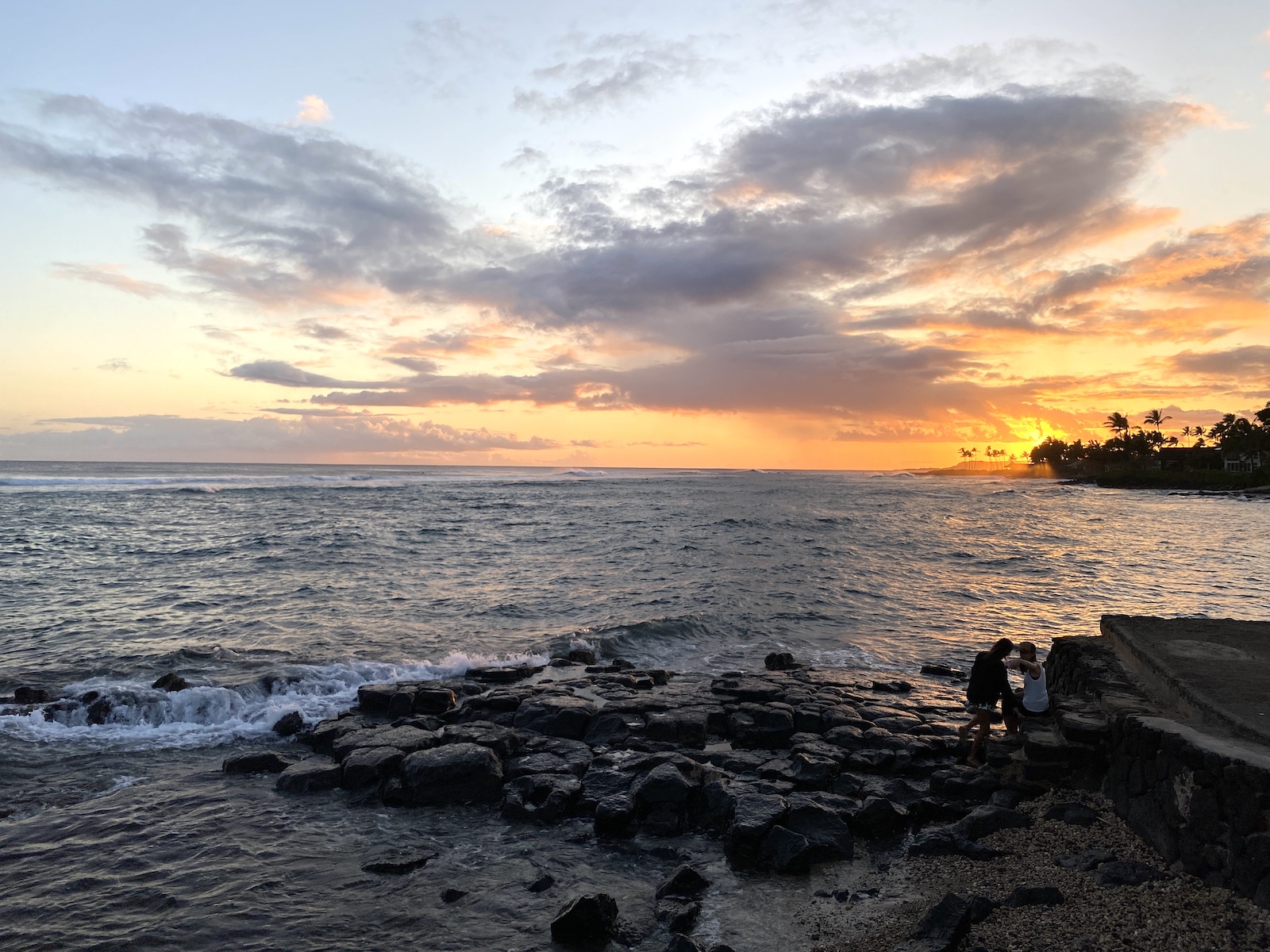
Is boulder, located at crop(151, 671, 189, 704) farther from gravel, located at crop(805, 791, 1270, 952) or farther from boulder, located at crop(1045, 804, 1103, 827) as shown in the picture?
boulder, located at crop(1045, 804, 1103, 827)

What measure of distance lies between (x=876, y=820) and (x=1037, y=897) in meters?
2.36

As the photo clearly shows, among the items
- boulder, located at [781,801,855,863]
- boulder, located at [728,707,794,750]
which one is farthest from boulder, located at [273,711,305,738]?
boulder, located at [781,801,855,863]

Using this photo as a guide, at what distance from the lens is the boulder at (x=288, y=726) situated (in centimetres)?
1314

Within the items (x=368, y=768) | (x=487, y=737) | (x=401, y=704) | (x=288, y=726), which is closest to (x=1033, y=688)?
(x=487, y=737)

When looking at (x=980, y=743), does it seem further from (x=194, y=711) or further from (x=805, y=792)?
(x=194, y=711)

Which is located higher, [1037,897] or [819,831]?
[1037,897]

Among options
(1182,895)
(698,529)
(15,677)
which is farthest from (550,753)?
(698,529)

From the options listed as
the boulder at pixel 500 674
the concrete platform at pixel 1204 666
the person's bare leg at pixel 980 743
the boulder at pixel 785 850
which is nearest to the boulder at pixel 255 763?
the boulder at pixel 500 674

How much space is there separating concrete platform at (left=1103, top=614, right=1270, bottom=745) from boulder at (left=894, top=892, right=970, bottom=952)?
398cm

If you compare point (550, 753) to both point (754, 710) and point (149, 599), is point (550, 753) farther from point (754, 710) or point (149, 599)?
point (149, 599)

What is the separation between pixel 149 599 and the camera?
24.5 m

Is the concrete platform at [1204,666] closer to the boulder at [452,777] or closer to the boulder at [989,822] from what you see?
the boulder at [989,822]

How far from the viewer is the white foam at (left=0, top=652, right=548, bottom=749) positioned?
12.9 m

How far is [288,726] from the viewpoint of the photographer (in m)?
13.2
